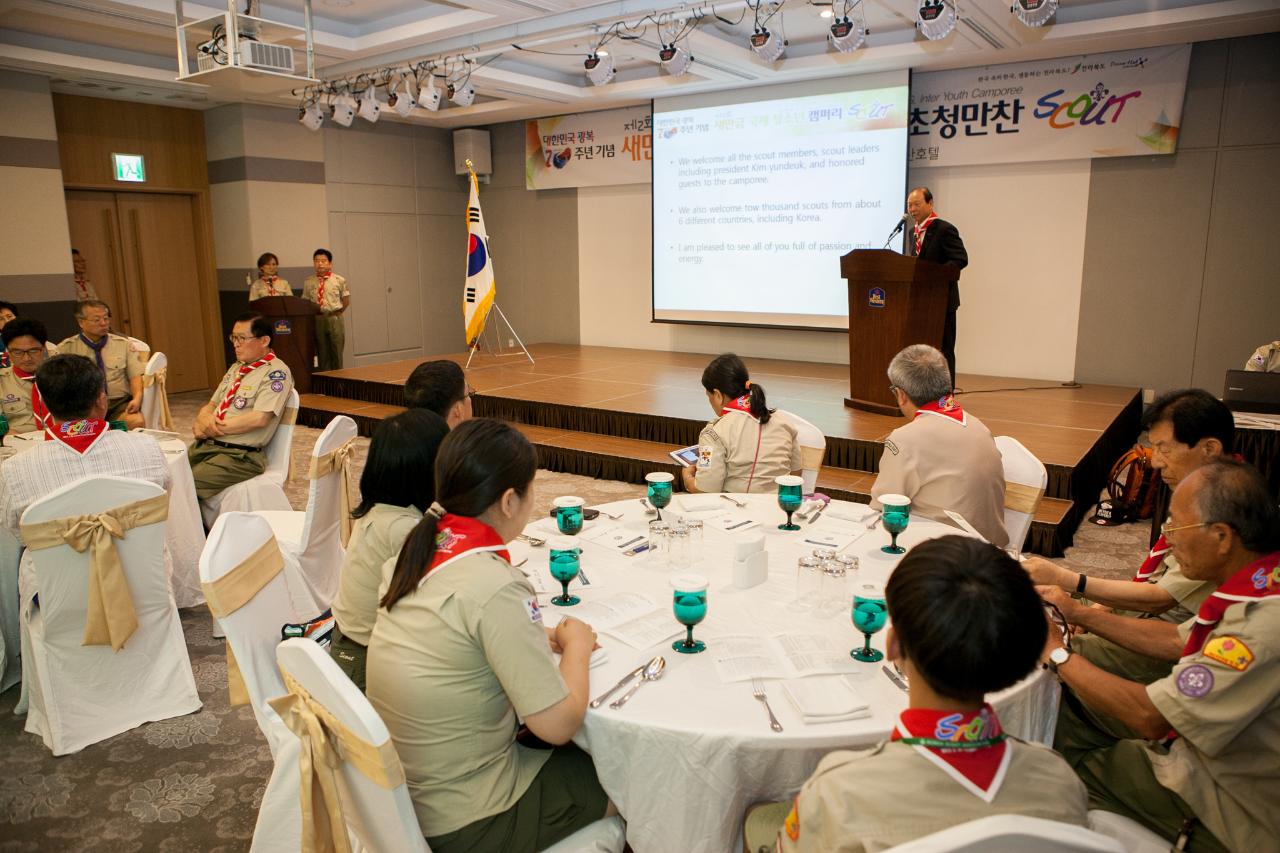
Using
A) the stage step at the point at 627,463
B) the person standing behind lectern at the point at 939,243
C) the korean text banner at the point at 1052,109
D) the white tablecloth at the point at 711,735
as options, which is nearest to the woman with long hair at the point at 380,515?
the white tablecloth at the point at 711,735

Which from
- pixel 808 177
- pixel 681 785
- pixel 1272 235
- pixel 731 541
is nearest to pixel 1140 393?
pixel 1272 235

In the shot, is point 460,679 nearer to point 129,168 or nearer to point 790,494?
point 790,494

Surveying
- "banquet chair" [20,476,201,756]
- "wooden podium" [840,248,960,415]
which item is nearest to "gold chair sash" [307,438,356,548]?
"banquet chair" [20,476,201,756]

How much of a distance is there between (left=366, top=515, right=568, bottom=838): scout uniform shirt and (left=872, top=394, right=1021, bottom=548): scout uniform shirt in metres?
1.40

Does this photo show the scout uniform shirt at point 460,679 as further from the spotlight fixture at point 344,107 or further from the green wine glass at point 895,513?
the spotlight fixture at point 344,107

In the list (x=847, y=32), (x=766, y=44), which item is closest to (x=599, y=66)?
(x=766, y=44)

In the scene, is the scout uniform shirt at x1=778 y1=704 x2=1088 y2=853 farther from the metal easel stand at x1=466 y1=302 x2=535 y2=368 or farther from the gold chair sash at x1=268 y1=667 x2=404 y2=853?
the metal easel stand at x1=466 y1=302 x2=535 y2=368

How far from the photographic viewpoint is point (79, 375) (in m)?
2.67

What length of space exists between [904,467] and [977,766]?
1.58 meters

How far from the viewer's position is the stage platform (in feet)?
15.5

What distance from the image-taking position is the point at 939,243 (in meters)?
5.30

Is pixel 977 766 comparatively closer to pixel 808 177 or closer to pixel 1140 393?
pixel 1140 393

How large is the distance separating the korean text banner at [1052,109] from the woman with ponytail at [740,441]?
16.4ft

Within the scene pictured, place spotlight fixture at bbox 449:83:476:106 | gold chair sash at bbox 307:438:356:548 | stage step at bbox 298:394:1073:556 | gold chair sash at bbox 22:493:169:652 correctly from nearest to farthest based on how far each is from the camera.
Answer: gold chair sash at bbox 22:493:169:652, gold chair sash at bbox 307:438:356:548, stage step at bbox 298:394:1073:556, spotlight fixture at bbox 449:83:476:106
